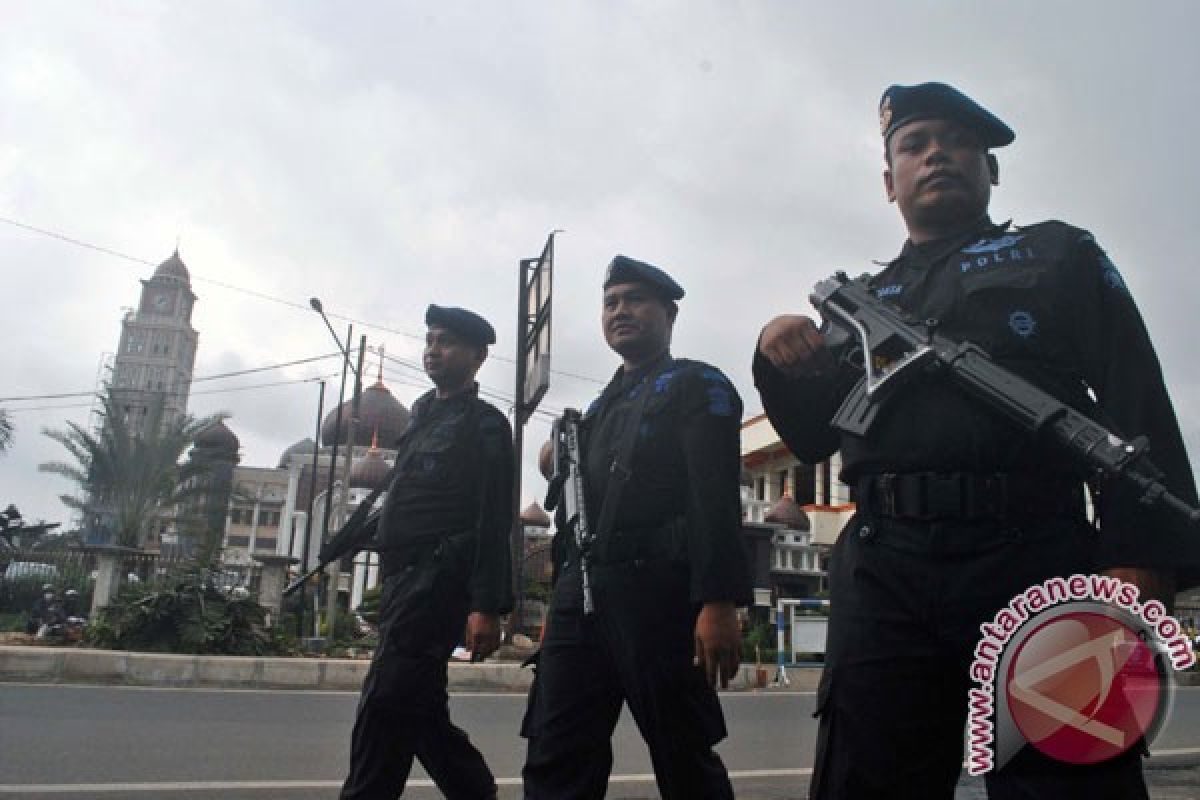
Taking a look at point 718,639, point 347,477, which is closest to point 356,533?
point 718,639

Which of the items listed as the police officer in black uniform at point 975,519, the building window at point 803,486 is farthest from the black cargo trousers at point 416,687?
the building window at point 803,486

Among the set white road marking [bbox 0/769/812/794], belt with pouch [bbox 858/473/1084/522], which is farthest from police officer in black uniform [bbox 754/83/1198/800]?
white road marking [bbox 0/769/812/794]

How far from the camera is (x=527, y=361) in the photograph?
44.7 ft

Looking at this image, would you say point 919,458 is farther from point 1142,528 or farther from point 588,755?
point 588,755

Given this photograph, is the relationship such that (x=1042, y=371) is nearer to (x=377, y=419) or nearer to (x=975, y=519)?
(x=975, y=519)

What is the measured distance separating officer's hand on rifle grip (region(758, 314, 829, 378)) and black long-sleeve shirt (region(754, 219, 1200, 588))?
17cm

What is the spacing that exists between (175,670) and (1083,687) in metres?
8.47

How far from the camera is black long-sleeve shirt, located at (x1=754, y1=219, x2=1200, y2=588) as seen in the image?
1.63m

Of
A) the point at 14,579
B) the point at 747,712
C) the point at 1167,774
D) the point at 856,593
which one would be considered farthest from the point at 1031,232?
the point at 14,579

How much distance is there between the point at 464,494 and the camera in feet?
12.0

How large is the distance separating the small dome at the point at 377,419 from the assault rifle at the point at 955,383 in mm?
49089

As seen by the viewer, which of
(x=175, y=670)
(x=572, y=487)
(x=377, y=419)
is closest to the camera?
(x=572, y=487)

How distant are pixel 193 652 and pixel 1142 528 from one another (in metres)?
10.2

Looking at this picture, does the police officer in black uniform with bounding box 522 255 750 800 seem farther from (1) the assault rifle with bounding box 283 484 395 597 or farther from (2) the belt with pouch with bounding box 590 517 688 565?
(1) the assault rifle with bounding box 283 484 395 597
